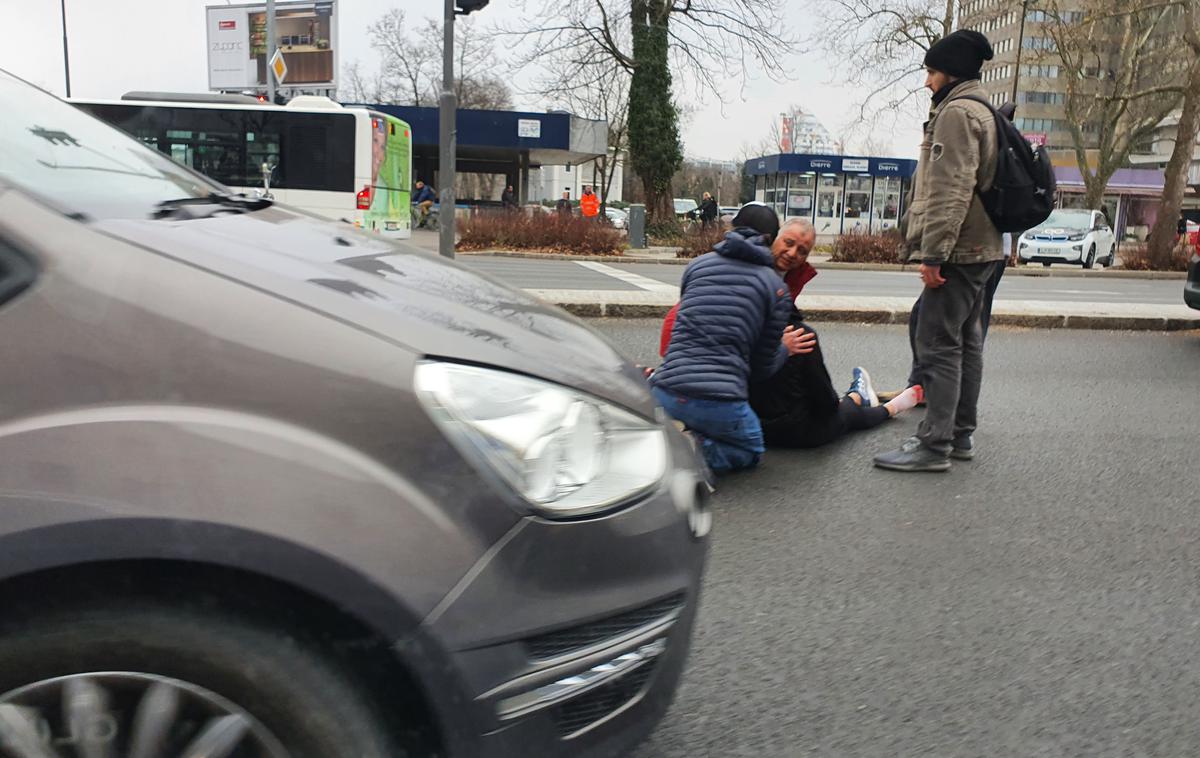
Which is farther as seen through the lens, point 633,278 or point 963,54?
point 633,278

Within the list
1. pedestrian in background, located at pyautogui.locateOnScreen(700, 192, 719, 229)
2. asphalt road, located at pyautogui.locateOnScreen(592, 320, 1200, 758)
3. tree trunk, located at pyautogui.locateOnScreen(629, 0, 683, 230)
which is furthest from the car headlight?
Answer: tree trunk, located at pyautogui.locateOnScreen(629, 0, 683, 230)

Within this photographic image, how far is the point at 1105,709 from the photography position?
8.18 feet

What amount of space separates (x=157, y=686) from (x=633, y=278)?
1454 cm

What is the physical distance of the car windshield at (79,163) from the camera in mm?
1688

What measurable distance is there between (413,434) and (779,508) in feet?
9.50

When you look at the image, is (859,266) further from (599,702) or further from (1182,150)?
(599,702)

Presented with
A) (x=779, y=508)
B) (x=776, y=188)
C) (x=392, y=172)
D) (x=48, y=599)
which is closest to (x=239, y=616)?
(x=48, y=599)

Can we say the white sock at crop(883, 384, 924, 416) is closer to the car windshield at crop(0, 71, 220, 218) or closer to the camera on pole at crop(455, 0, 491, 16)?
the car windshield at crop(0, 71, 220, 218)

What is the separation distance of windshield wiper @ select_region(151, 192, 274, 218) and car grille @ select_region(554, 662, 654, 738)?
3.79ft

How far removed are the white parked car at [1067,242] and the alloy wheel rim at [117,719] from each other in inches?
1003

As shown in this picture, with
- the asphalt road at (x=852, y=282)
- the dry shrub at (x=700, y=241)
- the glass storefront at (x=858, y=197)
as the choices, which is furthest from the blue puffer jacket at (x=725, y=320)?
Answer: the glass storefront at (x=858, y=197)

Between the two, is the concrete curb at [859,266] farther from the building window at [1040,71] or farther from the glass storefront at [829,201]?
the glass storefront at [829,201]

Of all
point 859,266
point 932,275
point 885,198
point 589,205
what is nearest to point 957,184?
point 932,275

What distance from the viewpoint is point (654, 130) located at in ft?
91.9
